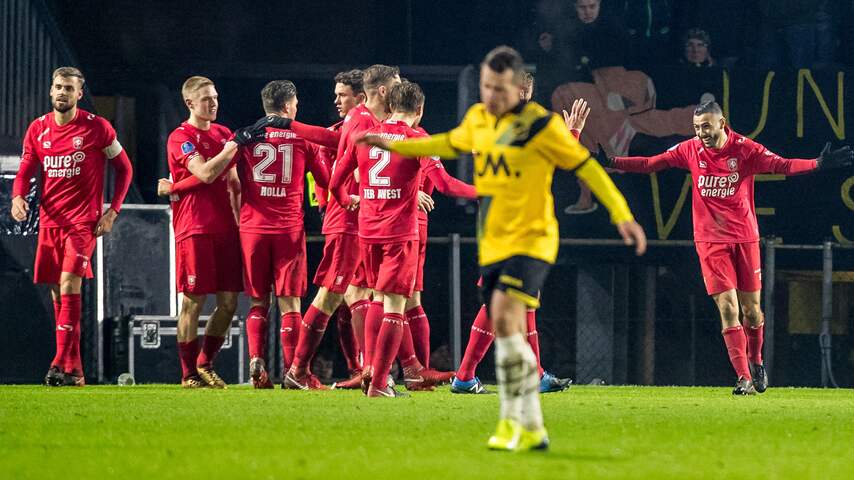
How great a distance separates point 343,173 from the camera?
10.2 meters

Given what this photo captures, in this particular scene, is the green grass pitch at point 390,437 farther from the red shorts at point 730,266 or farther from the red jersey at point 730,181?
the red jersey at point 730,181

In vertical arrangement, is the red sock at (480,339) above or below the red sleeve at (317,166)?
below

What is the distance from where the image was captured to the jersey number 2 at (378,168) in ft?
32.8

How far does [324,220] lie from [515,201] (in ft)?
16.3

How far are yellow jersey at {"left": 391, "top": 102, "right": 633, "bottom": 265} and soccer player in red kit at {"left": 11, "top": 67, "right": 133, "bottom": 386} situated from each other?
5.36 metres

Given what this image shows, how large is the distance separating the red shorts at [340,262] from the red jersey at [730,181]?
2349 mm

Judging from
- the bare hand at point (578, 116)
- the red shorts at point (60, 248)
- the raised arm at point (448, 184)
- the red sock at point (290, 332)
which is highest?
the bare hand at point (578, 116)

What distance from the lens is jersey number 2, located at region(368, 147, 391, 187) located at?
10008 mm

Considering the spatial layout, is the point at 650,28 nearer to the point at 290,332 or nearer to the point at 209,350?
the point at 290,332

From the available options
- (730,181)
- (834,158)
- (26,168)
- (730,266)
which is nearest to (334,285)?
(26,168)

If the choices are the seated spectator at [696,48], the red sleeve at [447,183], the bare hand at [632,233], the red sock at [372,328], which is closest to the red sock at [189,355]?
the red sock at [372,328]

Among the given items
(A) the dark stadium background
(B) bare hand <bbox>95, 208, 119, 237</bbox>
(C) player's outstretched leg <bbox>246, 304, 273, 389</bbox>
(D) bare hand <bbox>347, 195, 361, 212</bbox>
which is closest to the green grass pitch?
(C) player's outstretched leg <bbox>246, 304, 273, 389</bbox>

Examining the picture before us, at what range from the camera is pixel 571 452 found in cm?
646

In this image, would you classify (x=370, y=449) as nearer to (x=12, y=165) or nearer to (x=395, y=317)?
(x=395, y=317)
